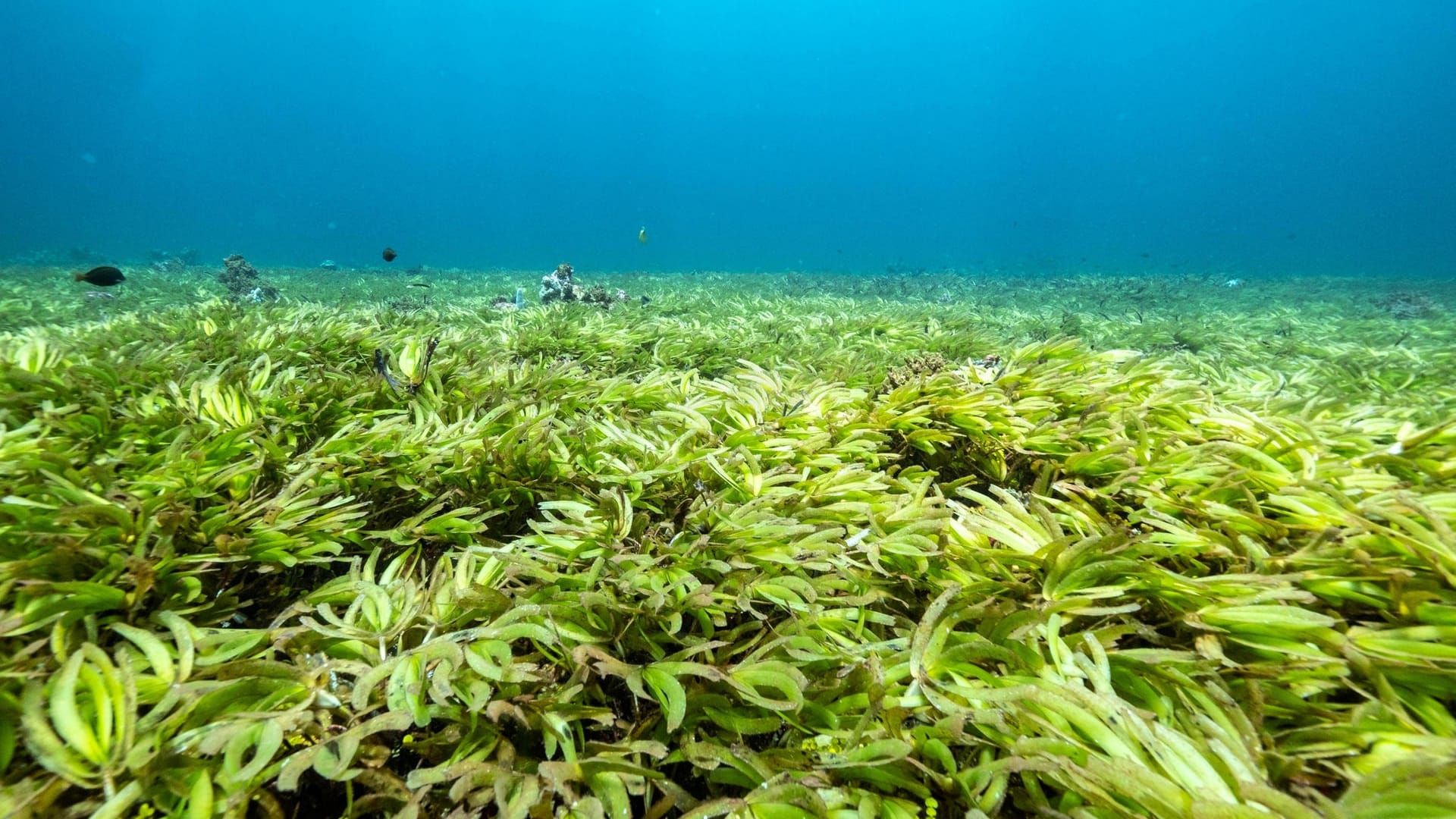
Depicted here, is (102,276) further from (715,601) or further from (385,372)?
(715,601)

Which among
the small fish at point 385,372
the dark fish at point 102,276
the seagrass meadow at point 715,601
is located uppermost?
the dark fish at point 102,276

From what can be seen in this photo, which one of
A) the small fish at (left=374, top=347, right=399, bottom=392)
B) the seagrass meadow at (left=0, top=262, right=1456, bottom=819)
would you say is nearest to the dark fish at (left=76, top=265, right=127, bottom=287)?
the seagrass meadow at (left=0, top=262, right=1456, bottom=819)

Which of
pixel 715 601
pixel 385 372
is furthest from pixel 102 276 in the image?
pixel 715 601

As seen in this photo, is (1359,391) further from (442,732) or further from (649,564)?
(442,732)

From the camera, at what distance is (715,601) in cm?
161

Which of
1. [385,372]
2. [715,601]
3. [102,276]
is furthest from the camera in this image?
[102,276]

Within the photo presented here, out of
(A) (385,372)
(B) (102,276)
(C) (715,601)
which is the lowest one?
(C) (715,601)

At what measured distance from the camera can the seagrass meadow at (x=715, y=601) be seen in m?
1.13

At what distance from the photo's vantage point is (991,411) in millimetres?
2693

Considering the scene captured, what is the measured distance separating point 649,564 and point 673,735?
479 mm

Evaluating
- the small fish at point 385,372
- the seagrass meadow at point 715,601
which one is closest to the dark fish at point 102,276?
the seagrass meadow at point 715,601

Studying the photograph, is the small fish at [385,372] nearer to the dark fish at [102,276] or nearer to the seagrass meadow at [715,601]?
the seagrass meadow at [715,601]

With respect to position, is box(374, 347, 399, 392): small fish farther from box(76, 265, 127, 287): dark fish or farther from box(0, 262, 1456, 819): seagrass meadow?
box(76, 265, 127, 287): dark fish

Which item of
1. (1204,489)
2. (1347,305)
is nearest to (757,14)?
(1347,305)
